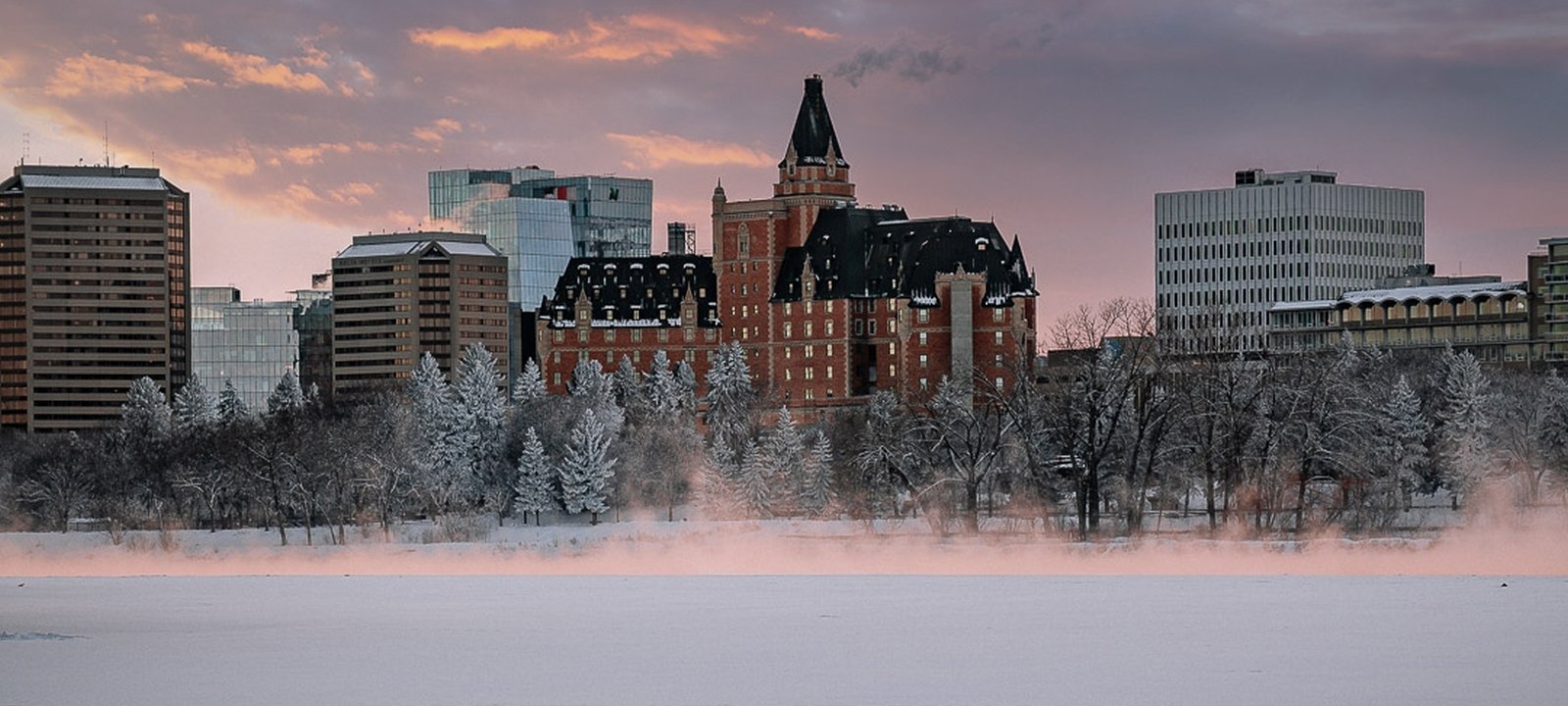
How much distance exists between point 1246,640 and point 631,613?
17246mm

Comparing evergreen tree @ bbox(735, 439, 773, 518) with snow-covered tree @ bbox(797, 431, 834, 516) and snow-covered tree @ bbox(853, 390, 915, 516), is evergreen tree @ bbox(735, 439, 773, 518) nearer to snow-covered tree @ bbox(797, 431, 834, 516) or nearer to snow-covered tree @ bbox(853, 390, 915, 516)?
snow-covered tree @ bbox(797, 431, 834, 516)

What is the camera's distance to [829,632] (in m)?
62.7

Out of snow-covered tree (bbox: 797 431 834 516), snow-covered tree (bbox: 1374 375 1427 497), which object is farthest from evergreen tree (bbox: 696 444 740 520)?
snow-covered tree (bbox: 1374 375 1427 497)

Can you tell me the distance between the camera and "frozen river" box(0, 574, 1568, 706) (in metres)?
51.5

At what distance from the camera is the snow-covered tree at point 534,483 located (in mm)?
165875

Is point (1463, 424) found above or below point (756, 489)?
above

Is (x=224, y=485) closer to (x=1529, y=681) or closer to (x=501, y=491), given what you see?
(x=501, y=491)

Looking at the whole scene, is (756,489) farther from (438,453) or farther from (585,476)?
(438,453)

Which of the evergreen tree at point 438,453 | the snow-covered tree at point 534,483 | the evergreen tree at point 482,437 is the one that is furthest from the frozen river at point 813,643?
the evergreen tree at point 482,437

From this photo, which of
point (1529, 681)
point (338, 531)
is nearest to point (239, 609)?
point (1529, 681)

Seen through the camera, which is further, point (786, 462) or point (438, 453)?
point (438, 453)

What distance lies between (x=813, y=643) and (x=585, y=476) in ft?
351

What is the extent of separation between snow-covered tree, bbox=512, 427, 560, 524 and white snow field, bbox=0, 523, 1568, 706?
6597 centimetres

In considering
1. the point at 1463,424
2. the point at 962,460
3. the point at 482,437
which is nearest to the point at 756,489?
the point at 482,437
